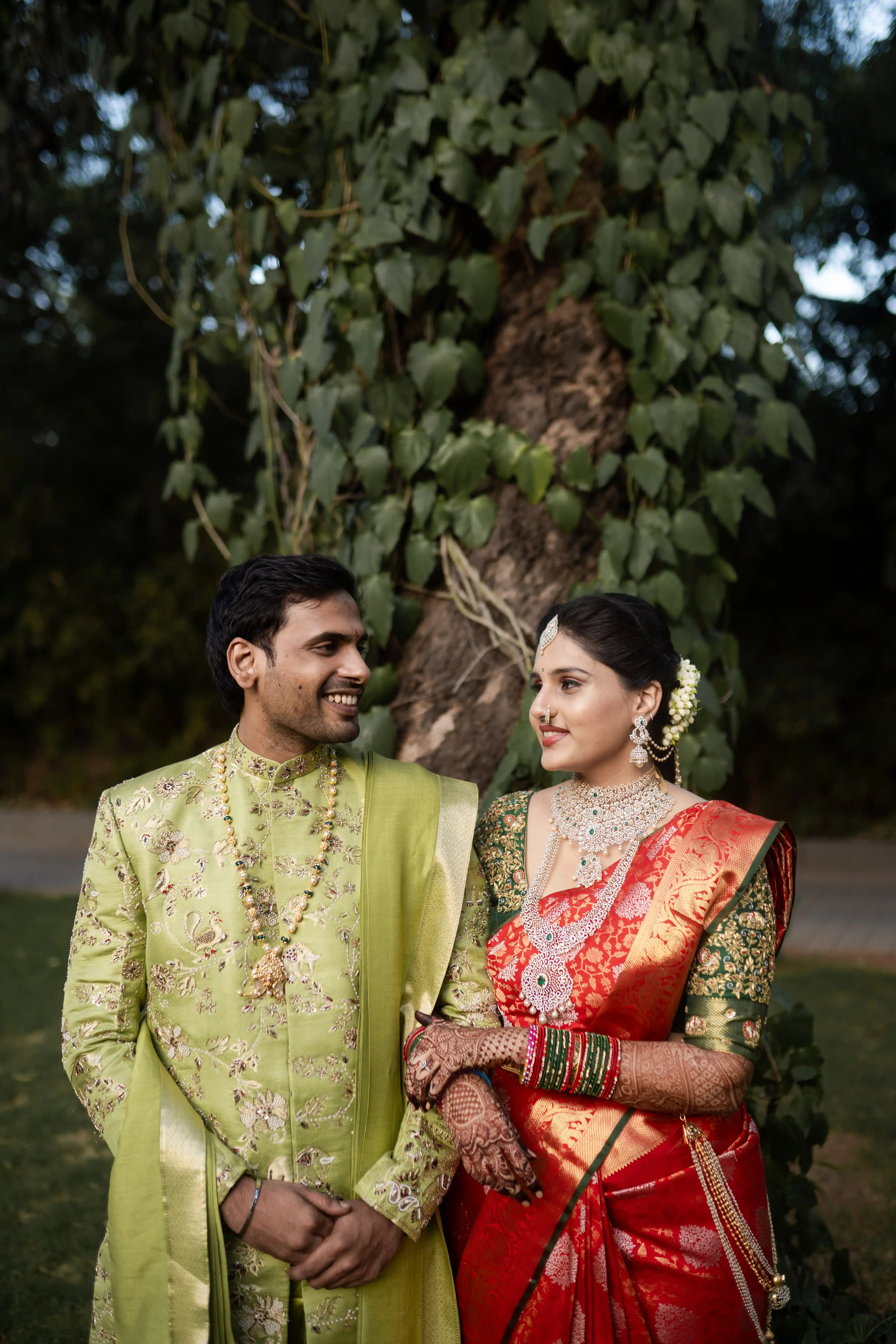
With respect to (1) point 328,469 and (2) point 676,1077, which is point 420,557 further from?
(2) point 676,1077

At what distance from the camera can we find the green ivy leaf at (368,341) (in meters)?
2.33

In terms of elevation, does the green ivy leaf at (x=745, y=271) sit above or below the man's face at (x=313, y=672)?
above

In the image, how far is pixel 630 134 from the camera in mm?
2328

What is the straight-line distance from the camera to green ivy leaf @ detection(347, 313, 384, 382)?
7.63ft

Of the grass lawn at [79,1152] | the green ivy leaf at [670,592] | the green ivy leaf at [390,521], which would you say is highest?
the green ivy leaf at [390,521]

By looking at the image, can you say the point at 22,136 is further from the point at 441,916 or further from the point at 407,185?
the point at 441,916

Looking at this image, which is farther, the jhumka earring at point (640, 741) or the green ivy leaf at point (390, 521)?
the green ivy leaf at point (390, 521)

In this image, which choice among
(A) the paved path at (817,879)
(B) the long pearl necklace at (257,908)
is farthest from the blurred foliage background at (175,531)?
(B) the long pearl necklace at (257,908)

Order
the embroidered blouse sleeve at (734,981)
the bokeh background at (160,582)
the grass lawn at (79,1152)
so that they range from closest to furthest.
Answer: the embroidered blouse sleeve at (734,981) → the grass lawn at (79,1152) → the bokeh background at (160,582)

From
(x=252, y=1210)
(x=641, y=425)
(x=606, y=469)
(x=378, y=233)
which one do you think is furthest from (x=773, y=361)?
(x=252, y=1210)

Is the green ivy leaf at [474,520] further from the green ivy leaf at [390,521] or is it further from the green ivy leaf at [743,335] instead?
the green ivy leaf at [743,335]

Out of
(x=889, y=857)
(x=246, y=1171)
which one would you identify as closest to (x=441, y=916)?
(x=246, y=1171)

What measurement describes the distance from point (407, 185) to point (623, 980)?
167cm

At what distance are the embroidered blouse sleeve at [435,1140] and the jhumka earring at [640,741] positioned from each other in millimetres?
328
